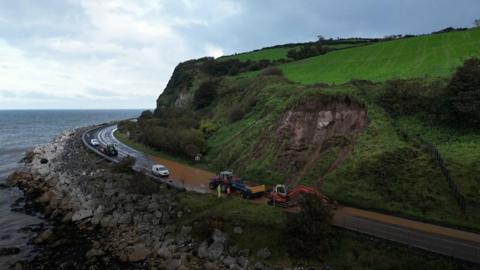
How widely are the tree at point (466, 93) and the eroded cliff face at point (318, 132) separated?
8189 millimetres

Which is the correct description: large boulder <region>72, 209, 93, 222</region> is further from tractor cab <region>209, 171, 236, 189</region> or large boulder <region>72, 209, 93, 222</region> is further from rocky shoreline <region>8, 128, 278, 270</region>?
tractor cab <region>209, 171, 236, 189</region>

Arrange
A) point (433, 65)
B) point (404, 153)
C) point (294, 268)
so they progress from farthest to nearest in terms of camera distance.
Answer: point (433, 65) < point (404, 153) < point (294, 268)

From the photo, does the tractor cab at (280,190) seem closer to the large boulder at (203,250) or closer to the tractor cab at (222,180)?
the tractor cab at (222,180)

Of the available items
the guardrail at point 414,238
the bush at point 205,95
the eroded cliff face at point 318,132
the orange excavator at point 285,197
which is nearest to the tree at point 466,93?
the eroded cliff face at point 318,132

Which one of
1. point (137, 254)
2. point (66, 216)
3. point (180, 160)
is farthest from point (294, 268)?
point (180, 160)

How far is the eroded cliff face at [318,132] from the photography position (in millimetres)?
37094

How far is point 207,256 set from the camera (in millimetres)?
25062

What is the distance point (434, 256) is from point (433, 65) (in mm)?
32144

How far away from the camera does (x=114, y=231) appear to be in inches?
1200

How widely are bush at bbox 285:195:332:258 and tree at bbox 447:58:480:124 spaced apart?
57.6 feet

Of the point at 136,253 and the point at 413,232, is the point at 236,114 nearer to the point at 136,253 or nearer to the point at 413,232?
the point at 136,253

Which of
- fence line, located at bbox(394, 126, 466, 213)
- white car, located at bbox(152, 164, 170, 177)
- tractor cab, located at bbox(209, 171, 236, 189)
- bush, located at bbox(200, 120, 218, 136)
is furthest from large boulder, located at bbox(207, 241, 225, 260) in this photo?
bush, located at bbox(200, 120, 218, 136)

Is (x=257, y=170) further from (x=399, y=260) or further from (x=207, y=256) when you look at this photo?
(x=399, y=260)

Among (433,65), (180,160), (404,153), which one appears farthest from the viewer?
(180,160)
